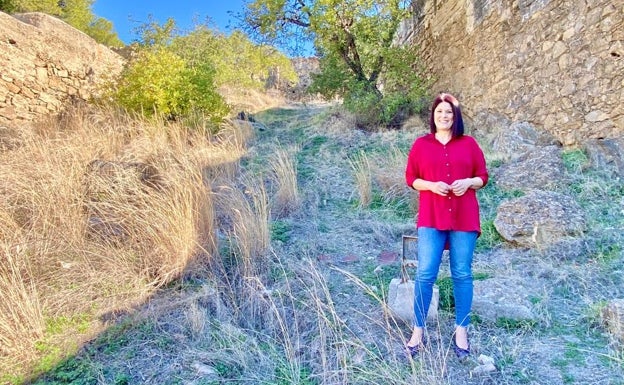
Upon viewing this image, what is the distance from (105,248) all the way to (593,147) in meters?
4.85

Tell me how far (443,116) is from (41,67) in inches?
312

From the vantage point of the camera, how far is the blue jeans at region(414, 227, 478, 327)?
6.44 feet

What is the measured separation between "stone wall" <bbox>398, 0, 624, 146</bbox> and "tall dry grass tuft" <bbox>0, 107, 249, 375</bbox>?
4.13 metres

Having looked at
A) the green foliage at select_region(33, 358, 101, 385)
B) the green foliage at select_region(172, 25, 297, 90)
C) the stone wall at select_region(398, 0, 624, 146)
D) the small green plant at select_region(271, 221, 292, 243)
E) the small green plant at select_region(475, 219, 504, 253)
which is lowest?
the green foliage at select_region(33, 358, 101, 385)

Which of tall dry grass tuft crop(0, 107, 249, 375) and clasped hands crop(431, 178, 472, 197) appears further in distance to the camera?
tall dry grass tuft crop(0, 107, 249, 375)

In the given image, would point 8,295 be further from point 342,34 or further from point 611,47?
point 342,34

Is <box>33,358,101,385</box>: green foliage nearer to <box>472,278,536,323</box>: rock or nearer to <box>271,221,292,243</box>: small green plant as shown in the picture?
<box>271,221,292,243</box>: small green plant

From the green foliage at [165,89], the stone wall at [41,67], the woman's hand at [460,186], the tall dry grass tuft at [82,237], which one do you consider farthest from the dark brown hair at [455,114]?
the stone wall at [41,67]

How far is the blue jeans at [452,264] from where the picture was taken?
1.96m

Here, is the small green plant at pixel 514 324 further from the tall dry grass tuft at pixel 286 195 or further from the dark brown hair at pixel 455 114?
the tall dry grass tuft at pixel 286 195

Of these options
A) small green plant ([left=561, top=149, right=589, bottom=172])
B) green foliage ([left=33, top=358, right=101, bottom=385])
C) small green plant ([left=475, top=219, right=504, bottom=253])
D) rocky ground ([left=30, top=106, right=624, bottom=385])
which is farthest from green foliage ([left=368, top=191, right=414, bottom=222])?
green foliage ([left=33, top=358, right=101, bottom=385])

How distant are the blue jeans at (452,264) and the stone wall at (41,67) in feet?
22.7

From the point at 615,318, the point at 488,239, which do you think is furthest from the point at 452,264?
the point at 488,239

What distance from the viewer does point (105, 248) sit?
9.37 ft
